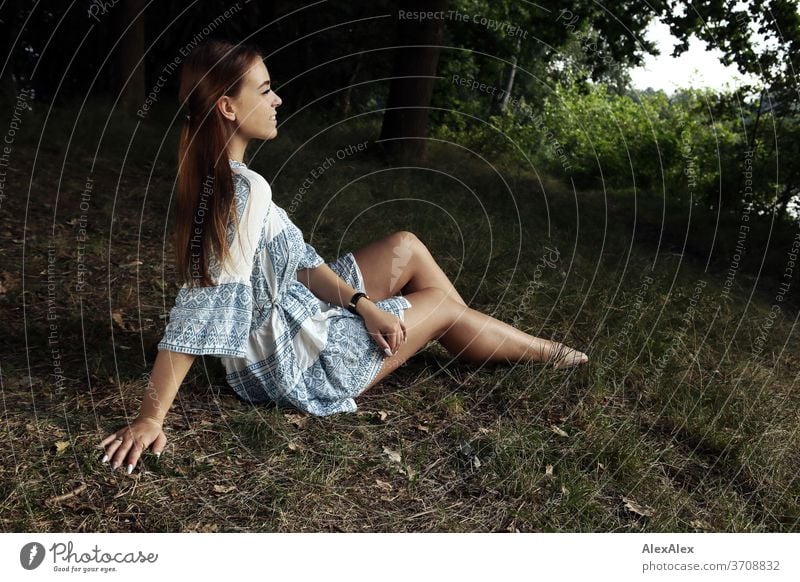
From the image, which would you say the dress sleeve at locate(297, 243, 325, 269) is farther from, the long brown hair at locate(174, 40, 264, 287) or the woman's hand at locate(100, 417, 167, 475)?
the woman's hand at locate(100, 417, 167, 475)

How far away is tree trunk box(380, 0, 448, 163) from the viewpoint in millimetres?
7684

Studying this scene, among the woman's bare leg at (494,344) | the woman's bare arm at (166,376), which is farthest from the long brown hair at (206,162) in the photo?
the woman's bare leg at (494,344)

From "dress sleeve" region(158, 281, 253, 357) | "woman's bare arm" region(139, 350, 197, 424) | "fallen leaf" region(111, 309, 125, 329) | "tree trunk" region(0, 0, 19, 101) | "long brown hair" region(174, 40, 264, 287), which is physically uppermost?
"tree trunk" region(0, 0, 19, 101)

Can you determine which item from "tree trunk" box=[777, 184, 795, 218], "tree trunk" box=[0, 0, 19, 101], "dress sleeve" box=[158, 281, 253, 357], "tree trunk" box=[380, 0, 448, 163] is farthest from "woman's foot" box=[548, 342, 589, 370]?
"tree trunk" box=[0, 0, 19, 101]

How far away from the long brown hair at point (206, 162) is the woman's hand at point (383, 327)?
69cm

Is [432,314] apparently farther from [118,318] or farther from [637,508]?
[118,318]

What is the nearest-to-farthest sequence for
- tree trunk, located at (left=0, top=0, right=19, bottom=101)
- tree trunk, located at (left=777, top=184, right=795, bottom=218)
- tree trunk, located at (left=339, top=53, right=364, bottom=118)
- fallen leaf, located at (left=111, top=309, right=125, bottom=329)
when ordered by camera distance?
fallen leaf, located at (left=111, top=309, right=125, bottom=329) < tree trunk, located at (left=777, top=184, right=795, bottom=218) < tree trunk, located at (left=0, top=0, right=19, bottom=101) < tree trunk, located at (left=339, top=53, right=364, bottom=118)

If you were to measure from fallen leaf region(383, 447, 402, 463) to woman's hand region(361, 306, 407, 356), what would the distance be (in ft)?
1.22

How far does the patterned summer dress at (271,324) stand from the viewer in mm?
2709

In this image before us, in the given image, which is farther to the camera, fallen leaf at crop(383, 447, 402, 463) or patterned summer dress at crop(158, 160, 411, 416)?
fallen leaf at crop(383, 447, 402, 463)

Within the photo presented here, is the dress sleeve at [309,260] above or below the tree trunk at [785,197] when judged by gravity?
below

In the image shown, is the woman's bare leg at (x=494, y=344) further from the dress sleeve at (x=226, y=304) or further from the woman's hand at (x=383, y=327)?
the dress sleeve at (x=226, y=304)

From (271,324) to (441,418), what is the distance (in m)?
0.84
